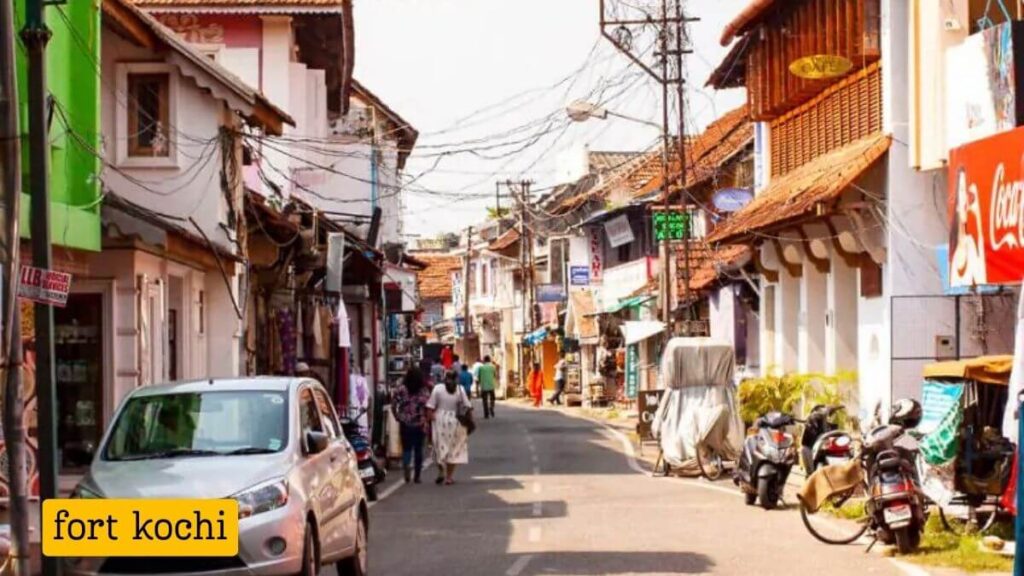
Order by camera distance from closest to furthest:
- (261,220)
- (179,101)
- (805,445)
→ 1. (805,445)
2. (179,101)
3. (261,220)

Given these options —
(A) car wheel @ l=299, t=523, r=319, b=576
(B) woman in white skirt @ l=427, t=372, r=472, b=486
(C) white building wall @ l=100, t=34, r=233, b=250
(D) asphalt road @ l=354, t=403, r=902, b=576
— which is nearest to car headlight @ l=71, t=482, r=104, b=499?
(A) car wheel @ l=299, t=523, r=319, b=576

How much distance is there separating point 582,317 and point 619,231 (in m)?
8.91

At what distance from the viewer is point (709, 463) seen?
95.6 feet

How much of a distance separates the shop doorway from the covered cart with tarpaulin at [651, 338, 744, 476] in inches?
426

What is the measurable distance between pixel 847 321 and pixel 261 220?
9.70m

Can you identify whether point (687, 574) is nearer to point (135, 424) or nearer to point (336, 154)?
point (135, 424)

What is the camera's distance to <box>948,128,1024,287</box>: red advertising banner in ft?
55.7

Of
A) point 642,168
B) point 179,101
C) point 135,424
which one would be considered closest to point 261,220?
point 179,101

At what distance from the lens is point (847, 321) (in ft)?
95.9

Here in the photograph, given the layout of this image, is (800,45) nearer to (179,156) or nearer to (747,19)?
(747,19)

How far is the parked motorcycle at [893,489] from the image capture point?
1702 centimetres

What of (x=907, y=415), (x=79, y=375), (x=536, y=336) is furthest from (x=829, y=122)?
(x=536, y=336)

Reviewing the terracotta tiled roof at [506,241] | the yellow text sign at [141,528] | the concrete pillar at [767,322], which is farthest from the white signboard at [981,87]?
the terracotta tiled roof at [506,241]

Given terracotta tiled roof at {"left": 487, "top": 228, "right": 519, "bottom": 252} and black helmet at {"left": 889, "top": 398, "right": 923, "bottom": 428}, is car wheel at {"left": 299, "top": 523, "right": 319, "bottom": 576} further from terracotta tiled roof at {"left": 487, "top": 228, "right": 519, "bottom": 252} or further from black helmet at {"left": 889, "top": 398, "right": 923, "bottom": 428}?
terracotta tiled roof at {"left": 487, "top": 228, "right": 519, "bottom": 252}
